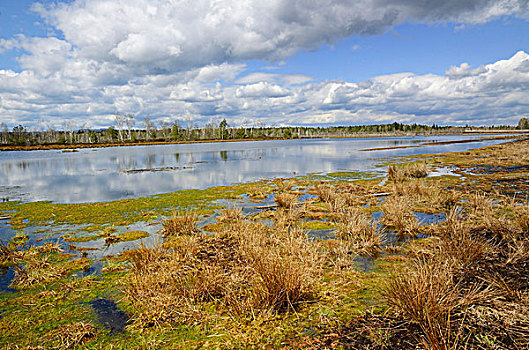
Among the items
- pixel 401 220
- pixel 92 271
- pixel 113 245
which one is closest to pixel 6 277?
pixel 92 271

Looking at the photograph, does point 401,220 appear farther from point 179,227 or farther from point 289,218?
point 179,227

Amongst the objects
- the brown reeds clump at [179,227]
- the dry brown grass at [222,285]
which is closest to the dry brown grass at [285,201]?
the brown reeds clump at [179,227]

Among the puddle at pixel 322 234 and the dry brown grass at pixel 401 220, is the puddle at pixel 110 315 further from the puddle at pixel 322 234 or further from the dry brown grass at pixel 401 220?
the dry brown grass at pixel 401 220

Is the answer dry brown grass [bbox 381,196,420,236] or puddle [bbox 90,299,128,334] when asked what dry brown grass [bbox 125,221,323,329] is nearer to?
puddle [bbox 90,299,128,334]

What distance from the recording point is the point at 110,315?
6398 millimetres

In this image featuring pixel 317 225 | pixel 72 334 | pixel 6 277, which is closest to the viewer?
pixel 72 334

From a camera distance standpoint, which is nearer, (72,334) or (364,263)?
(72,334)

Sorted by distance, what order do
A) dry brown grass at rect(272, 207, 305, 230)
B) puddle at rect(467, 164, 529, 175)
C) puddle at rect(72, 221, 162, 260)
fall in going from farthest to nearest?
puddle at rect(467, 164, 529, 175)
dry brown grass at rect(272, 207, 305, 230)
puddle at rect(72, 221, 162, 260)

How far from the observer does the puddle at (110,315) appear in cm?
595

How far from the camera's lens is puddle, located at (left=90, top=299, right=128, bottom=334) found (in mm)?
5954

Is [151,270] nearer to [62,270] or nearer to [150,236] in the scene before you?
[62,270]

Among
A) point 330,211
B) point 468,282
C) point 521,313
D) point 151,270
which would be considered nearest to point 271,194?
point 330,211

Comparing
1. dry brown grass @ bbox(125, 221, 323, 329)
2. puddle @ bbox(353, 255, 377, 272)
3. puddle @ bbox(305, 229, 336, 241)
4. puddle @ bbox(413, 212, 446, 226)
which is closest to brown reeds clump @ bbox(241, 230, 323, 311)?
dry brown grass @ bbox(125, 221, 323, 329)

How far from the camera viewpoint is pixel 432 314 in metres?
4.87
